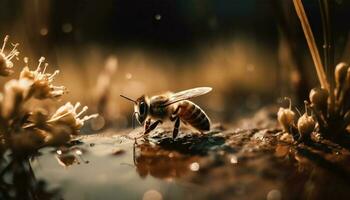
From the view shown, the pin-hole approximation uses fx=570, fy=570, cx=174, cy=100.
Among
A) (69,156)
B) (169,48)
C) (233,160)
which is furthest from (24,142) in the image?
(169,48)

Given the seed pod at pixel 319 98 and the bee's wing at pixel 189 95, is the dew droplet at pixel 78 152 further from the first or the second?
the seed pod at pixel 319 98

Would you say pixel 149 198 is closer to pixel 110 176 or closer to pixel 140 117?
pixel 110 176

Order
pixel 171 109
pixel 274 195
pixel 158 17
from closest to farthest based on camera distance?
pixel 274 195 < pixel 171 109 < pixel 158 17

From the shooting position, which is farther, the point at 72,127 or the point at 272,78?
the point at 272,78

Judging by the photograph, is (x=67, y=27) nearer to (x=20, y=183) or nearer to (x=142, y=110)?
(x=142, y=110)

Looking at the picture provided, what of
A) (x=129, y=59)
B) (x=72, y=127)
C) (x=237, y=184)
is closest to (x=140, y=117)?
(x=72, y=127)

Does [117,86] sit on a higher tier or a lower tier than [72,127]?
lower
